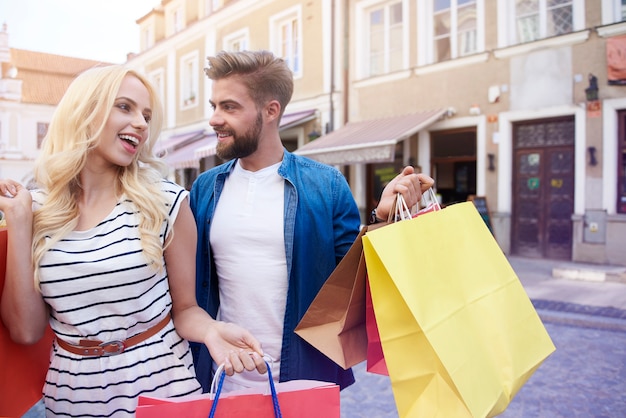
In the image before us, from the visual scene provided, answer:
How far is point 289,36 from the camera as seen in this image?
14.5 metres

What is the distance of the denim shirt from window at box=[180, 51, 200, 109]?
17329mm

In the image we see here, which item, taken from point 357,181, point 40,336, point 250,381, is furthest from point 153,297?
point 357,181

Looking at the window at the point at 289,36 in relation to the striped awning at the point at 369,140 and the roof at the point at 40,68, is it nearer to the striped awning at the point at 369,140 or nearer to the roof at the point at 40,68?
the striped awning at the point at 369,140

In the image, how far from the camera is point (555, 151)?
31.4 feet

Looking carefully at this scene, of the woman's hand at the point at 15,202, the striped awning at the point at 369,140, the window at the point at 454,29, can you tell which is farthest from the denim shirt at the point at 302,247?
the window at the point at 454,29

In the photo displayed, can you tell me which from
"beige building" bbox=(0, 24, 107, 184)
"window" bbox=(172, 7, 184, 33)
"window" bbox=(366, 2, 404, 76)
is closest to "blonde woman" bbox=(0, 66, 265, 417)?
"window" bbox=(366, 2, 404, 76)

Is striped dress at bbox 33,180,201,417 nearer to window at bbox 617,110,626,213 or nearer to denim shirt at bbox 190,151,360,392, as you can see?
denim shirt at bbox 190,151,360,392

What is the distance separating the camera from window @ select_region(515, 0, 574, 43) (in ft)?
30.0

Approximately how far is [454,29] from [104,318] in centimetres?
1066

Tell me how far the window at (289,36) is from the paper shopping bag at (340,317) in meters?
13.1

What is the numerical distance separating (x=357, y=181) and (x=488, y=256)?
1117 centimetres

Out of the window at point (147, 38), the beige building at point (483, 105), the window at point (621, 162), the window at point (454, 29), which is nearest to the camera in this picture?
the window at point (621, 162)

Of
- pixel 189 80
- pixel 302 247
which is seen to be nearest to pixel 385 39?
pixel 189 80

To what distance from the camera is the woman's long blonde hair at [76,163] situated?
1.51 m
